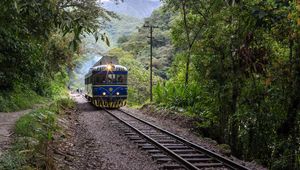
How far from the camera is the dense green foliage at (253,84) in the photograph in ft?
34.2

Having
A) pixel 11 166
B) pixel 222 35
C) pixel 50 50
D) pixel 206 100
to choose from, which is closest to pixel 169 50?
pixel 50 50

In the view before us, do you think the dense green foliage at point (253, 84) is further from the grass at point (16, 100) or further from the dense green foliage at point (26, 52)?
the grass at point (16, 100)

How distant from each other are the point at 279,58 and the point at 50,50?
19.8 meters

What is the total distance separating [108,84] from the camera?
81.7 feet

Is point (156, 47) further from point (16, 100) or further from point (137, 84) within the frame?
point (16, 100)

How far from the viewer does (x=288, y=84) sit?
10750 millimetres

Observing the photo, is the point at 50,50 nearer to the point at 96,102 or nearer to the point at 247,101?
the point at 96,102

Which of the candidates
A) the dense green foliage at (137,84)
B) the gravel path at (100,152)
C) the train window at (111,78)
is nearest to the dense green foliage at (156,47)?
the dense green foliage at (137,84)

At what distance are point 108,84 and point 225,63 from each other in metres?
12.3

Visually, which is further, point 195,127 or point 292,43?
point 195,127

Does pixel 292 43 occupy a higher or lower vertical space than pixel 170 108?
higher

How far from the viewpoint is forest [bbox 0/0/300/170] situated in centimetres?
560

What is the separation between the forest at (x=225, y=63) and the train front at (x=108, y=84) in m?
3.00

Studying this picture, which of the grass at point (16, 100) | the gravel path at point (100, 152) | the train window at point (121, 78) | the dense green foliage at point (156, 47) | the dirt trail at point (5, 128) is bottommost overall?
the gravel path at point (100, 152)
